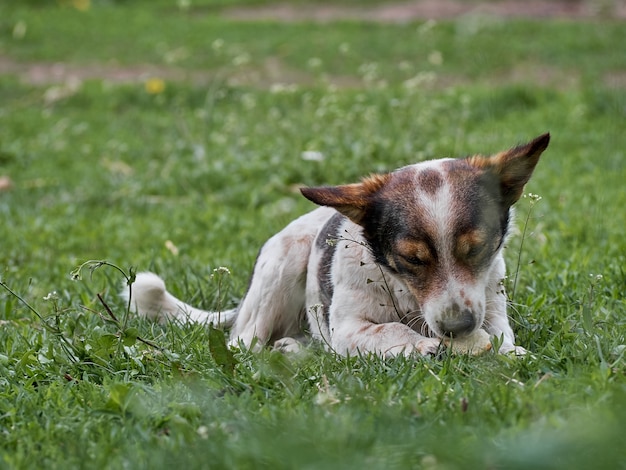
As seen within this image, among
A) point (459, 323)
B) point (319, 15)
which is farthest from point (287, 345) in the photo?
point (319, 15)

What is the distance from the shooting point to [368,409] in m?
3.32

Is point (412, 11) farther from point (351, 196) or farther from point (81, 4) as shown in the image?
point (351, 196)

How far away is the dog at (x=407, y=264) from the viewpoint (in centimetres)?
397

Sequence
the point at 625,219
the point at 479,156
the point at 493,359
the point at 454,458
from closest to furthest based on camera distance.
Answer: the point at 454,458 < the point at 493,359 < the point at 479,156 < the point at 625,219

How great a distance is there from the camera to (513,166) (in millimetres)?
4223

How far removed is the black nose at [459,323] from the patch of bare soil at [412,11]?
14632 mm

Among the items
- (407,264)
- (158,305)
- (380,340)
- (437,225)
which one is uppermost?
(437,225)

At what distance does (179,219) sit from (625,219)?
3.59 metres

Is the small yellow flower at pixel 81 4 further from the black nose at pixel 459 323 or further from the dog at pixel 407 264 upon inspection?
the black nose at pixel 459 323

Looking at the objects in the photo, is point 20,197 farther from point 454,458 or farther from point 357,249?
point 454,458

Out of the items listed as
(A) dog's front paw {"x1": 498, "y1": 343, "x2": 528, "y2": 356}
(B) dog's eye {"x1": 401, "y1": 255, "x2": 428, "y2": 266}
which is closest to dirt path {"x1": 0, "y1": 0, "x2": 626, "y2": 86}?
(B) dog's eye {"x1": 401, "y1": 255, "x2": 428, "y2": 266}

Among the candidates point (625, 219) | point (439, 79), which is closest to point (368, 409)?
point (625, 219)

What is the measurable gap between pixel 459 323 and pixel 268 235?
3.49m

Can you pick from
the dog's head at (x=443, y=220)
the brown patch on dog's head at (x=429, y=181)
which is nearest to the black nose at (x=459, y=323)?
the dog's head at (x=443, y=220)
